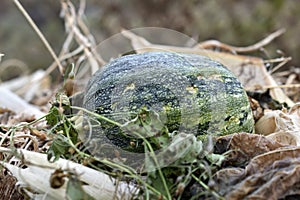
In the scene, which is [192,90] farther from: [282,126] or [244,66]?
[244,66]

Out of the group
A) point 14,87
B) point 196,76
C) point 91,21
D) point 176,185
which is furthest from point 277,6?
point 176,185

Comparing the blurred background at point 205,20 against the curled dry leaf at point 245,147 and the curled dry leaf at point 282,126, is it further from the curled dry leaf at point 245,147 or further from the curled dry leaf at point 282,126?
the curled dry leaf at point 245,147

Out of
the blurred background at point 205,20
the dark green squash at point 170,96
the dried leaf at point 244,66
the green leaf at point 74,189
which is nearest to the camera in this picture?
the green leaf at point 74,189

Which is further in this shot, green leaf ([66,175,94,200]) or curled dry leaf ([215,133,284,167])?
curled dry leaf ([215,133,284,167])

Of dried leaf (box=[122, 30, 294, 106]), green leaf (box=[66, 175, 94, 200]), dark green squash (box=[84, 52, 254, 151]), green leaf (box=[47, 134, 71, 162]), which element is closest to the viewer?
green leaf (box=[66, 175, 94, 200])

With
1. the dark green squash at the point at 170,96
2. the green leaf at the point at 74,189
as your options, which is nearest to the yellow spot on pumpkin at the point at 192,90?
the dark green squash at the point at 170,96

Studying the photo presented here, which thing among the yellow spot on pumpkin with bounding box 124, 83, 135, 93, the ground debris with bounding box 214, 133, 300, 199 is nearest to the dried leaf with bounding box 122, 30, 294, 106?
the yellow spot on pumpkin with bounding box 124, 83, 135, 93

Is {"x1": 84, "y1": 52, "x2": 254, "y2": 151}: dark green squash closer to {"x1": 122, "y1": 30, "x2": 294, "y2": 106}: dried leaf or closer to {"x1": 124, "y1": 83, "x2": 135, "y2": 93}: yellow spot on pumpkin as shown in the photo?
{"x1": 124, "y1": 83, "x2": 135, "y2": 93}: yellow spot on pumpkin

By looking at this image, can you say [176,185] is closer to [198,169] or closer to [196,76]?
[198,169]
